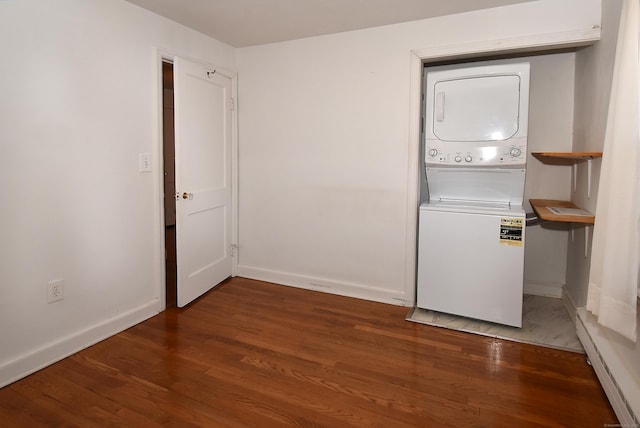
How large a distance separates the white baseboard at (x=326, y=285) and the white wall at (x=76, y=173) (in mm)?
1017

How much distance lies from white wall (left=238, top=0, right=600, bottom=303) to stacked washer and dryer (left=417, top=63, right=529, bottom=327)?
0.24 meters

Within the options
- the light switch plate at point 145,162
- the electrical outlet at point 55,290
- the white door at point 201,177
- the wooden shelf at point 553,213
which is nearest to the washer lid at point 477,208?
the wooden shelf at point 553,213

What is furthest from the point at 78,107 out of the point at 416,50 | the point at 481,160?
the point at 481,160

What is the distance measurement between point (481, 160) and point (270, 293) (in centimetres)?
202

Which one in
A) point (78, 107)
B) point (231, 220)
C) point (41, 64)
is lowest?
point (231, 220)

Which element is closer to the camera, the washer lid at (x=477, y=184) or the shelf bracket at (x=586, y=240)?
the shelf bracket at (x=586, y=240)

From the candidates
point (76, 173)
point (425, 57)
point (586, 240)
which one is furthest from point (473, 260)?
point (76, 173)

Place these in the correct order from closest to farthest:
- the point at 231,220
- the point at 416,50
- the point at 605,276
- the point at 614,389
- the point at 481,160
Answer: the point at 605,276, the point at 614,389, the point at 481,160, the point at 416,50, the point at 231,220

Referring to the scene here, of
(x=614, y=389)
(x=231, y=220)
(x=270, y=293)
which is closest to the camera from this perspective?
(x=614, y=389)

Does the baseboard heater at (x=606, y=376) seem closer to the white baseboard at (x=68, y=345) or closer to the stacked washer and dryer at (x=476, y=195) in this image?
the stacked washer and dryer at (x=476, y=195)

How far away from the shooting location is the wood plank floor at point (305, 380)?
1705 millimetres

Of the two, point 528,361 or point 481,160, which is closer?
point 528,361

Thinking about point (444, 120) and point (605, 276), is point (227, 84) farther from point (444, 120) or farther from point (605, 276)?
point (605, 276)

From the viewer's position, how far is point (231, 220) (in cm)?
358
